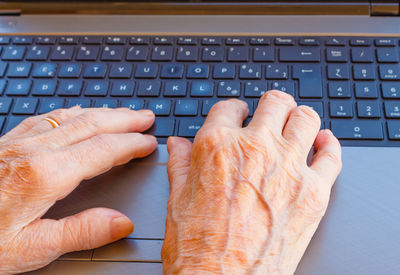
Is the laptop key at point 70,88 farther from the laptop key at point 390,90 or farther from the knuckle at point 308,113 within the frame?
the laptop key at point 390,90

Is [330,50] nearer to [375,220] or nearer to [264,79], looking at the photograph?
[264,79]

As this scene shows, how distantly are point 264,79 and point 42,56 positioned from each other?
528 mm

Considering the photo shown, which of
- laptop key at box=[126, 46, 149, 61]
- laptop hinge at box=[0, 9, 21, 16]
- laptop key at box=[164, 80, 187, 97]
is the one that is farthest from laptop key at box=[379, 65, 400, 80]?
laptop hinge at box=[0, 9, 21, 16]

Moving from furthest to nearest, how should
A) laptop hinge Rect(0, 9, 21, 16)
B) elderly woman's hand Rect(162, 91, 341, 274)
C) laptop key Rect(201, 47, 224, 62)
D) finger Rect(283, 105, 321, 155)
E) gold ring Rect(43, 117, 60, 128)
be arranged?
laptop hinge Rect(0, 9, 21, 16) → laptop key Rect(201, 47, 224, 62) → gold ring Rect(43, 117, 60, 128) → finger Rect(283, 105, 321, 155) → elderly woman's hand Rect(162, 91, 341, 274)

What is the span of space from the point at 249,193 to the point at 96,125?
34cm

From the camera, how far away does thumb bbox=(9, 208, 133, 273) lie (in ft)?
2.04

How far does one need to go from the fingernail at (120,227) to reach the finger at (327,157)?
328mm

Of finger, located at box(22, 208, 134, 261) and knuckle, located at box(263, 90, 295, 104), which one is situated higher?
knuckle, located at box(263, 90, 295, 104)

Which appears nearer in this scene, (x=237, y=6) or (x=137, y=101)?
(x=137, y=101)

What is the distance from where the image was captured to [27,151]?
2.26 ft

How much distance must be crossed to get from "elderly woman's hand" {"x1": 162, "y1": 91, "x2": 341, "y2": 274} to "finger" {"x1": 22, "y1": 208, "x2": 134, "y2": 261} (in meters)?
0.09

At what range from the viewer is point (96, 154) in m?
0.70

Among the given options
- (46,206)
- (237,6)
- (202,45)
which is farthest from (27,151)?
(237,6)

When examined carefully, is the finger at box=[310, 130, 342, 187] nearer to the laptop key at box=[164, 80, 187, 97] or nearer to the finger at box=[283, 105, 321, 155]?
the finger at box=[283, 105, 321, 155]
